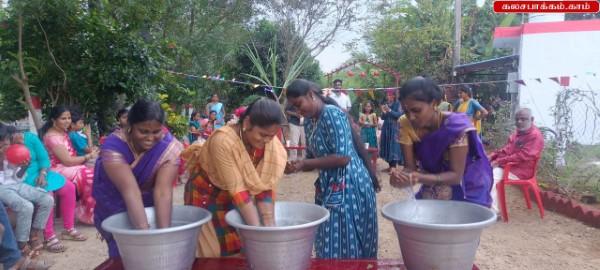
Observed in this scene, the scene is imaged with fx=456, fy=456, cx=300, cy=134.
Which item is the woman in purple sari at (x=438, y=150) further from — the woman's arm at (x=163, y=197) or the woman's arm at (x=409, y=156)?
the woman's arm at (x=163, y=197)

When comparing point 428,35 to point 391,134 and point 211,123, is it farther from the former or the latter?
point 211,123

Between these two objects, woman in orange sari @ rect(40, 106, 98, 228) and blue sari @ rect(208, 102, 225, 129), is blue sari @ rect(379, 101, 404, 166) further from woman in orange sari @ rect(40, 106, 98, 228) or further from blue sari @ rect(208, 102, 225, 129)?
woman in orange sari @ rect(40, 106, 98, 228)

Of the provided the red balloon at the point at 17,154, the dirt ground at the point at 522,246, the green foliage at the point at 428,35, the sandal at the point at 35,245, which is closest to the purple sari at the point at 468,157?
the dirt ground at the point at 522,246

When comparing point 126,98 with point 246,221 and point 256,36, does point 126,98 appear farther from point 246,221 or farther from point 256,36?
point 256,36

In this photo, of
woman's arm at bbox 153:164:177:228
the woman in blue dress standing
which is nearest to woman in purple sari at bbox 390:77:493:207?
woman's arm at bbox 153:164:177:228

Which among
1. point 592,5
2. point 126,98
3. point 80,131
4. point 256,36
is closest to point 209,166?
point 80,131

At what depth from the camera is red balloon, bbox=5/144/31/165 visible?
3.59 m

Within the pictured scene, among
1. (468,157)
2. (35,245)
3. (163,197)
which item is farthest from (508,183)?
(35,245)

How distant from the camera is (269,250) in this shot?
1464mm

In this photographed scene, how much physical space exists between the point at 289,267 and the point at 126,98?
4882mm

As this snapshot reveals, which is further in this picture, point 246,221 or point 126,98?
point 126,98

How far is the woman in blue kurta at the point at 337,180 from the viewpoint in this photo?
2.24 m

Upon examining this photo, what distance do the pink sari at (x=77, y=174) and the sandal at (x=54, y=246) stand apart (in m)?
0.58

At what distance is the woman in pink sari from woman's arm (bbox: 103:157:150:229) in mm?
2941
